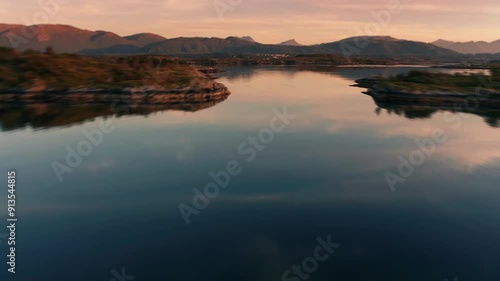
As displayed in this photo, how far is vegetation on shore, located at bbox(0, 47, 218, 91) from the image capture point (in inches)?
3777

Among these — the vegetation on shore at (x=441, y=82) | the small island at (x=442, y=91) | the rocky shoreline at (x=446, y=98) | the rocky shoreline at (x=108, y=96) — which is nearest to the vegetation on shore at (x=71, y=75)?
the rocky shoreline at (x=108, y=96)

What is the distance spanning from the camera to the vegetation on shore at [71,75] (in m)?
95.9

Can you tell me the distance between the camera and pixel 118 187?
118 ft

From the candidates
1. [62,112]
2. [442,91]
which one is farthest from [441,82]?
[62,112]

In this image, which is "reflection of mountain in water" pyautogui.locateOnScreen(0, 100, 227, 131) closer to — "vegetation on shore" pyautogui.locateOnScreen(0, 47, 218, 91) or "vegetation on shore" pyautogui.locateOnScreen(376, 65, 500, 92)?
"vegetation on shore" pyautogui.locateOnScreen(0, 47, 218, 91)

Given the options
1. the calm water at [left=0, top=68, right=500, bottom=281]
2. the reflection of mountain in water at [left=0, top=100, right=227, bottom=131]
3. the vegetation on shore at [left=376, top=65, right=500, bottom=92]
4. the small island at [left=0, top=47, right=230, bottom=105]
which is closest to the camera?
the calm water at [left=0, top=68, right=500, bottom=281]

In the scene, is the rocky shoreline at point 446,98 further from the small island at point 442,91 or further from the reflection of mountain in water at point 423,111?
the reflection of mountain in water at point 423,111

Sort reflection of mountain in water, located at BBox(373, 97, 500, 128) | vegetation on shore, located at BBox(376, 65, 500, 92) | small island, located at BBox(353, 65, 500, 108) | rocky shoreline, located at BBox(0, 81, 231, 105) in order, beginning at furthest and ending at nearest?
vegetation on shore, located at BBox(376, 65, 500, 92) < small island, located at BBox(353, 65, 500, 108) < rocky shoreline, located at BBox(0, 81, 231, 105) < reflection of mountain in water, located at BBox(373, 97, 500, 128)

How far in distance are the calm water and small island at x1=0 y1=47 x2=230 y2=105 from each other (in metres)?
32.1

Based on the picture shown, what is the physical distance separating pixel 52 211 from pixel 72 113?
52.3m

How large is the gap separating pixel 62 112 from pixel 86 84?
77.0 feet

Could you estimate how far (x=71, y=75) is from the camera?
105m

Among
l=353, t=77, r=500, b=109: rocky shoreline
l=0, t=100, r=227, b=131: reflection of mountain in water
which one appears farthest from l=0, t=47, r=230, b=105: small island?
l=353, t=77, r=500, b=109: rocky shoreline

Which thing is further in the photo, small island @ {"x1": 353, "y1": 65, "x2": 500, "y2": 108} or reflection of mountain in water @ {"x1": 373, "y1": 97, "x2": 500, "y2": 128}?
small island @ {"x1": 353, "y1": 65, "x2": 500, "y2": 108}
